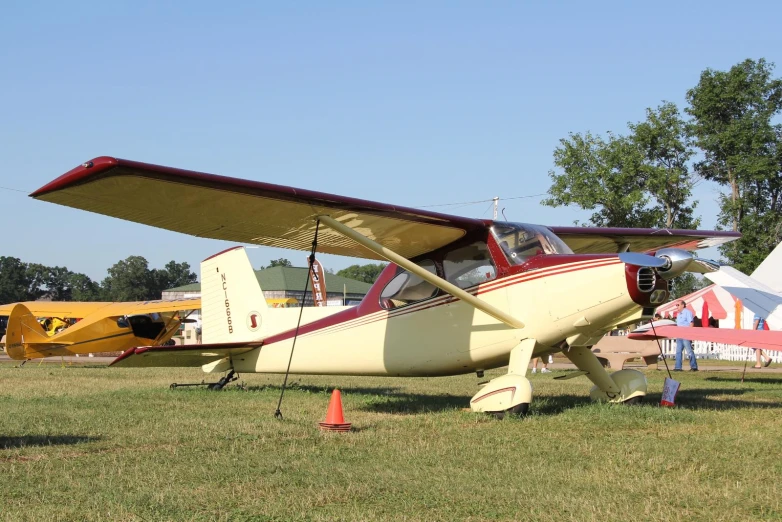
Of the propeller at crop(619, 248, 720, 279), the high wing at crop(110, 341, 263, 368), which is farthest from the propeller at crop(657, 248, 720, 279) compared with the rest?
the high wing at crop(110, 341, 263, 368)

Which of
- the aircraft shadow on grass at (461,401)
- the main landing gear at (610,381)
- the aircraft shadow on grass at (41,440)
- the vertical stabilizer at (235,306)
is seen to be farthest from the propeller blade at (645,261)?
the vertical stabilizer at (235,306)

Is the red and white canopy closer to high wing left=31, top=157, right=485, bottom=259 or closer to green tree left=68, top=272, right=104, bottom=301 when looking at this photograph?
high wing left=31, top=157, right=485, bottom=259

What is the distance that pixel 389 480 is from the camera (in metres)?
5.50

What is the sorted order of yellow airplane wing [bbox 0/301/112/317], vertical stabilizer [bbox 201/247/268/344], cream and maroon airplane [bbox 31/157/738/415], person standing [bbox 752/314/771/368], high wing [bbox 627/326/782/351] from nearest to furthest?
cream and maroon airplane [bbox 31/157/738/415] < high wing [bbox 627/326/782/351] < vertical stabilizer [bbox 201/247/268/344] < person standing [bbox 752/314/771/368] < yellow airplane wing [bbox 0/301/112/317]

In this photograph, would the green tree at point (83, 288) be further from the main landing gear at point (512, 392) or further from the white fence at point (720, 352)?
the main landing gear at point (512, 392)

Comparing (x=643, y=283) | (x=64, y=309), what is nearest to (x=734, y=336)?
(x=643, y=283)

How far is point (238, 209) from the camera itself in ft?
27.6

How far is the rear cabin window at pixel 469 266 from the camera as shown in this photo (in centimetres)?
955

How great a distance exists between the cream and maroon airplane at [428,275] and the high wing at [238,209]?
2 centimetres

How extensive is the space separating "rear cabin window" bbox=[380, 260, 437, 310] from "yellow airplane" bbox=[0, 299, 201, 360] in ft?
47.2

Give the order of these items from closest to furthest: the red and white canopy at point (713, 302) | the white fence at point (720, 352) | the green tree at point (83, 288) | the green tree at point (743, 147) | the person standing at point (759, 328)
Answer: the person standing at point (759, 328) → the red and white canopy at point (713, 302) → the white fence at point (720, 352) → the green tree at point (743, 147) → the green tree at point (83, 288)

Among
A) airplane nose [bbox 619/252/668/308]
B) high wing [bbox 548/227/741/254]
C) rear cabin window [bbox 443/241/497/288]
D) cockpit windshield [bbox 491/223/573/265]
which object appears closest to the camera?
airplane nose [bbox 619/252/668/308]

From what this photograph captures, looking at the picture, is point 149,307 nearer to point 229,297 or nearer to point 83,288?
point 229,297

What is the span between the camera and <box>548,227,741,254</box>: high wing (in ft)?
38.1
